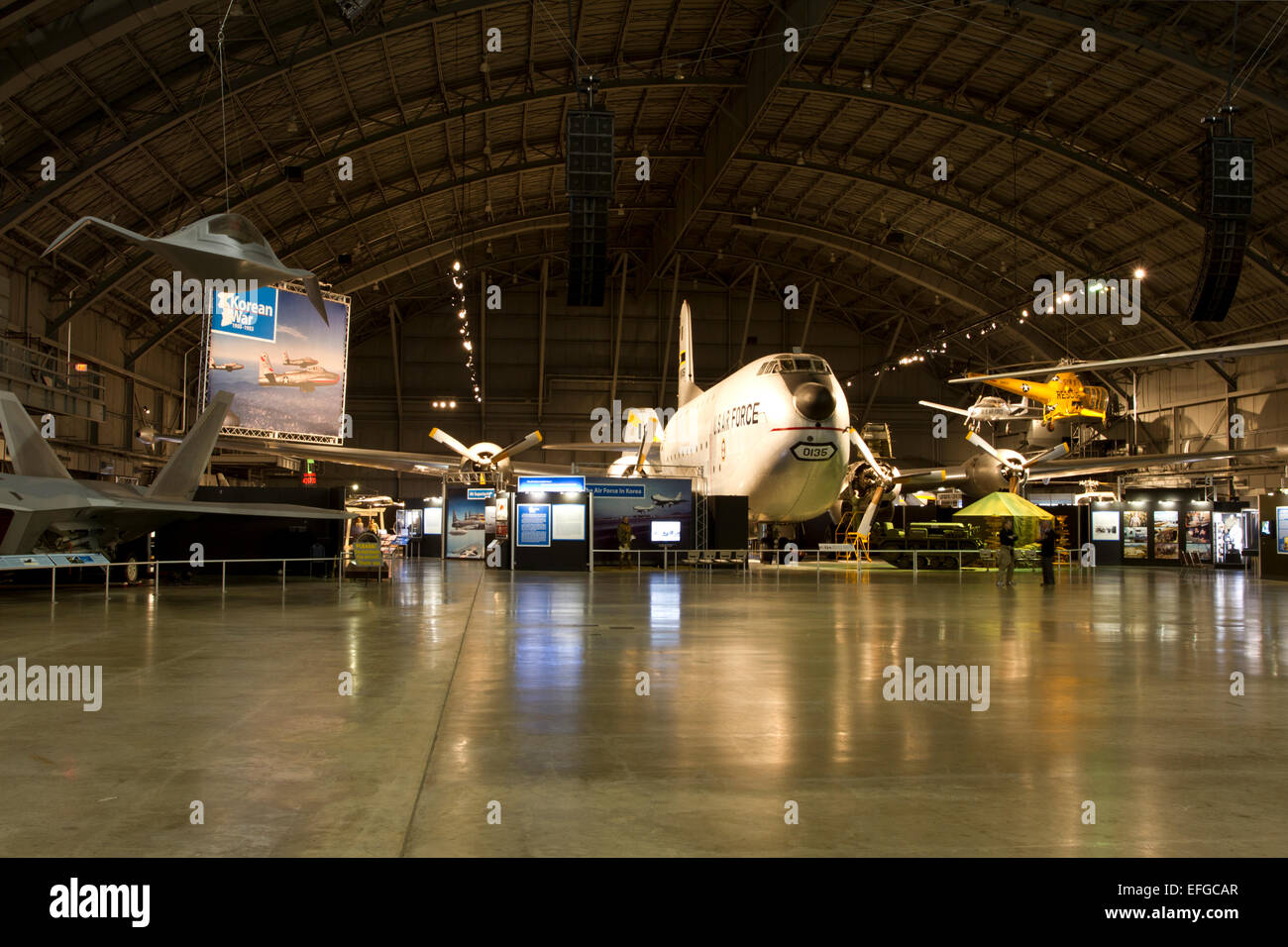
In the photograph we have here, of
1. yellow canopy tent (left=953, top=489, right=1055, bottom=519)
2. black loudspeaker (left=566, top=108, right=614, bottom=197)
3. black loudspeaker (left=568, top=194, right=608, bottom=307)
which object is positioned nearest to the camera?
black loudspeaker (left=566, top=108, right=614, bottom=197)

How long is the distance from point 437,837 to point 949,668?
5.72m

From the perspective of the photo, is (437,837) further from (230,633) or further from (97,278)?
(97,278)

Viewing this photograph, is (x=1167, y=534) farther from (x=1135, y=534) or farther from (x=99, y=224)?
(x=99, y=224)

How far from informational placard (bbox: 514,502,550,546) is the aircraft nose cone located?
8.40 metres

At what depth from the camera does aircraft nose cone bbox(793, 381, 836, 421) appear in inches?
886

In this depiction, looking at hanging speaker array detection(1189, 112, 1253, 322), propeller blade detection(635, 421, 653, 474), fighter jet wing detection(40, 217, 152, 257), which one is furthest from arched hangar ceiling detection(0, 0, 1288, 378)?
propeller blade detection(635, 421, 653, 474)

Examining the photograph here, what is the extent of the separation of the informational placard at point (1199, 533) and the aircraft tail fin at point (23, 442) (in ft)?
→ 119

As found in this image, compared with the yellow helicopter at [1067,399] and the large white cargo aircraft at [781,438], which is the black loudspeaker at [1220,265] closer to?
the large white cargo aircraft at [781,438]

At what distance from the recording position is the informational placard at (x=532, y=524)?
2664 cm

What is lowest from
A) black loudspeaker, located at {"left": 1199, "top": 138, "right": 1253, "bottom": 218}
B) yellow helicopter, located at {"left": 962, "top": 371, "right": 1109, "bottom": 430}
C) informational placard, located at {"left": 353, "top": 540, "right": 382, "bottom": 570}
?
informational placard, located at {"left": 353, "top": 540, "right": 382, "bottom": 570}

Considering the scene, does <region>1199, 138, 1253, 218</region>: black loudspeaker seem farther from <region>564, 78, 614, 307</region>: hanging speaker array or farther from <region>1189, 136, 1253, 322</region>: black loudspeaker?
<region>564, 78, 614, 307</region>: hanging speaker array

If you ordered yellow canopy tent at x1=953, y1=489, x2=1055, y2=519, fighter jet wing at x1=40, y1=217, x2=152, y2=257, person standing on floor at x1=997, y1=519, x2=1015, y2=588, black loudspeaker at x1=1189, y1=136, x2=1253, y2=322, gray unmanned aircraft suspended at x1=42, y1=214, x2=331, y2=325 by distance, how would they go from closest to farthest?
fighter jet wing at x1=40, y1=217, x2=152, y2=257 < gray unmanned aircraft suspended at x1=42, y1=214, x2=331, y2=325 < black loudspeaker at x1=1189, y1=136, x2=1253, y2=322 < person standing on floor at x1=997, y1=519, x2=1015, y2=588 < yellow canopy tent at x1=953, y1=489, x2=1055, y2=519

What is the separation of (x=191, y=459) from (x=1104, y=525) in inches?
1261

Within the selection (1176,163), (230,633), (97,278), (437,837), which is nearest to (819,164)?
(1176,163)
